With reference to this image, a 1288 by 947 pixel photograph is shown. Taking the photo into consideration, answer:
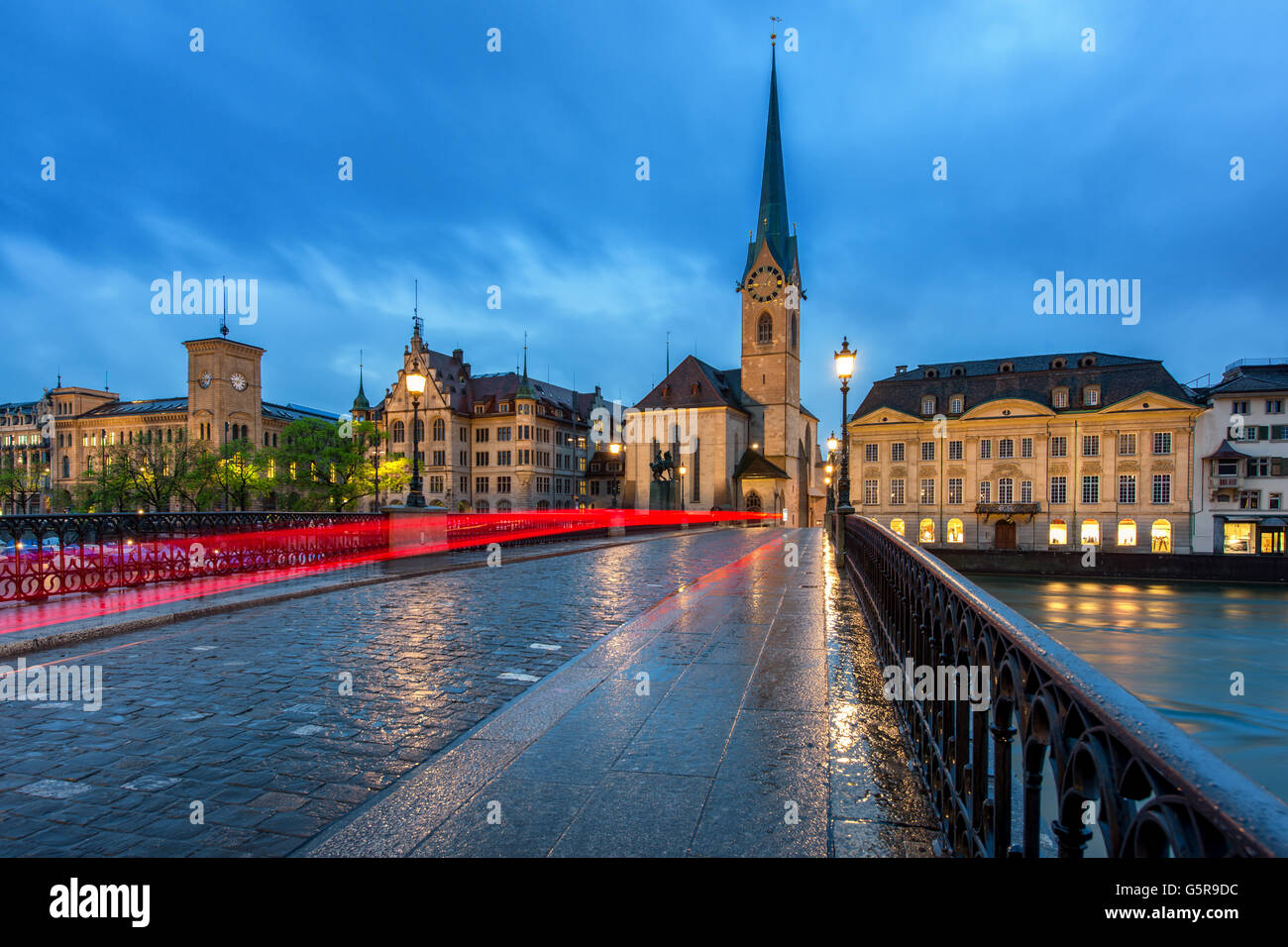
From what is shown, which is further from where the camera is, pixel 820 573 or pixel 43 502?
pixel 43 502

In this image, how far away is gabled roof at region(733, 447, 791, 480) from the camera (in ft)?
210

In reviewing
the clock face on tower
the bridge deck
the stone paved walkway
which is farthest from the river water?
the clock face on tower

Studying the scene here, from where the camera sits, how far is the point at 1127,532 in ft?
171

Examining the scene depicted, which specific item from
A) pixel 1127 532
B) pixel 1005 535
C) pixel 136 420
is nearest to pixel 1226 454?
pixel 1127 532

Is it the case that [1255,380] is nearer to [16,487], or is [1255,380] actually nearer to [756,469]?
[756,469]

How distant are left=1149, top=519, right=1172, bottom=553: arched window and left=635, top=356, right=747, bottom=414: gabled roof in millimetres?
34913

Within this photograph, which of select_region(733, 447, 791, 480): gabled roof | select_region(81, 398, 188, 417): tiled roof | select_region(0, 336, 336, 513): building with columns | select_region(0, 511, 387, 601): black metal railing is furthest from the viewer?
select_region(81, 398, 188, 417): tiled roof

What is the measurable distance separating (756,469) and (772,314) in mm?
15556

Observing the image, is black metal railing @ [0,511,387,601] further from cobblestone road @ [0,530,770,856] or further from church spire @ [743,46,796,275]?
church spire @ [743,46,796,275]
